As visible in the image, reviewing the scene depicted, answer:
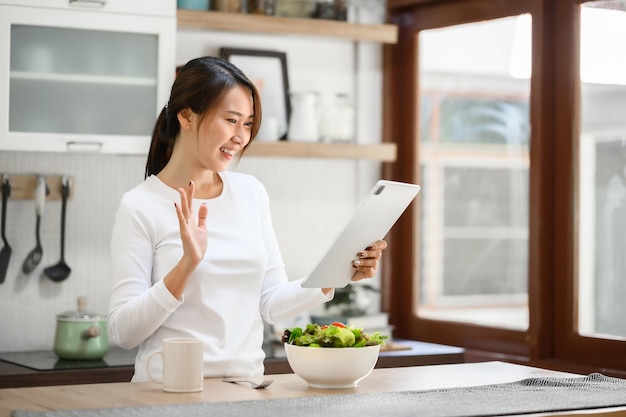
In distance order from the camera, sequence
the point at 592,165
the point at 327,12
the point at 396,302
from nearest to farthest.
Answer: the point at 592,165 < the point at 327,12 < the point at 396,302

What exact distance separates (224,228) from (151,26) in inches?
50.7

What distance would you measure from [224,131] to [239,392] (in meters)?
0.75

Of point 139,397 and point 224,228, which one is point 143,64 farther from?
point 139,397

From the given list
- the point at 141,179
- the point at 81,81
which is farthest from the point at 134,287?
the point at 141,179

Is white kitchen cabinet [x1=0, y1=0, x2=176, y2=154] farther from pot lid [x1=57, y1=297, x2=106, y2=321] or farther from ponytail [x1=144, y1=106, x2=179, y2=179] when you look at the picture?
ponytail [x1=144, y1=106, x2=179, y2=179]

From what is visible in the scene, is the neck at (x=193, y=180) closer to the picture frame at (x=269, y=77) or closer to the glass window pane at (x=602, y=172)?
the picture frame at (x=269, y=77)

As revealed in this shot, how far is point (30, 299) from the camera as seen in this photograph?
12.7ft

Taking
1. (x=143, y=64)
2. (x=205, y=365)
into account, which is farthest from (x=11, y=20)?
(x=205, y=365)

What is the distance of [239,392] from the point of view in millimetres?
2227

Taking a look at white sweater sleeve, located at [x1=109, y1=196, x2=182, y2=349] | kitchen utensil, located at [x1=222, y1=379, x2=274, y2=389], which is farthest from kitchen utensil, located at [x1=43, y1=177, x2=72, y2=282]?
kitchen utensil, located at [x1=222, y1=379, x2=274, y2=389]

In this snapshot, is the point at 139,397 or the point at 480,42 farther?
the point at 480,42

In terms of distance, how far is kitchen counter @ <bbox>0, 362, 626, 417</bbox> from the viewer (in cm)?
205

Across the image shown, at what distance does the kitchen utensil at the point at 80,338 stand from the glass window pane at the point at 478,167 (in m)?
1.50

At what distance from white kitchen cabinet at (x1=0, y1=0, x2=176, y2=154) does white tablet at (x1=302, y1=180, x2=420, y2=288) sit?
1.47 metres
